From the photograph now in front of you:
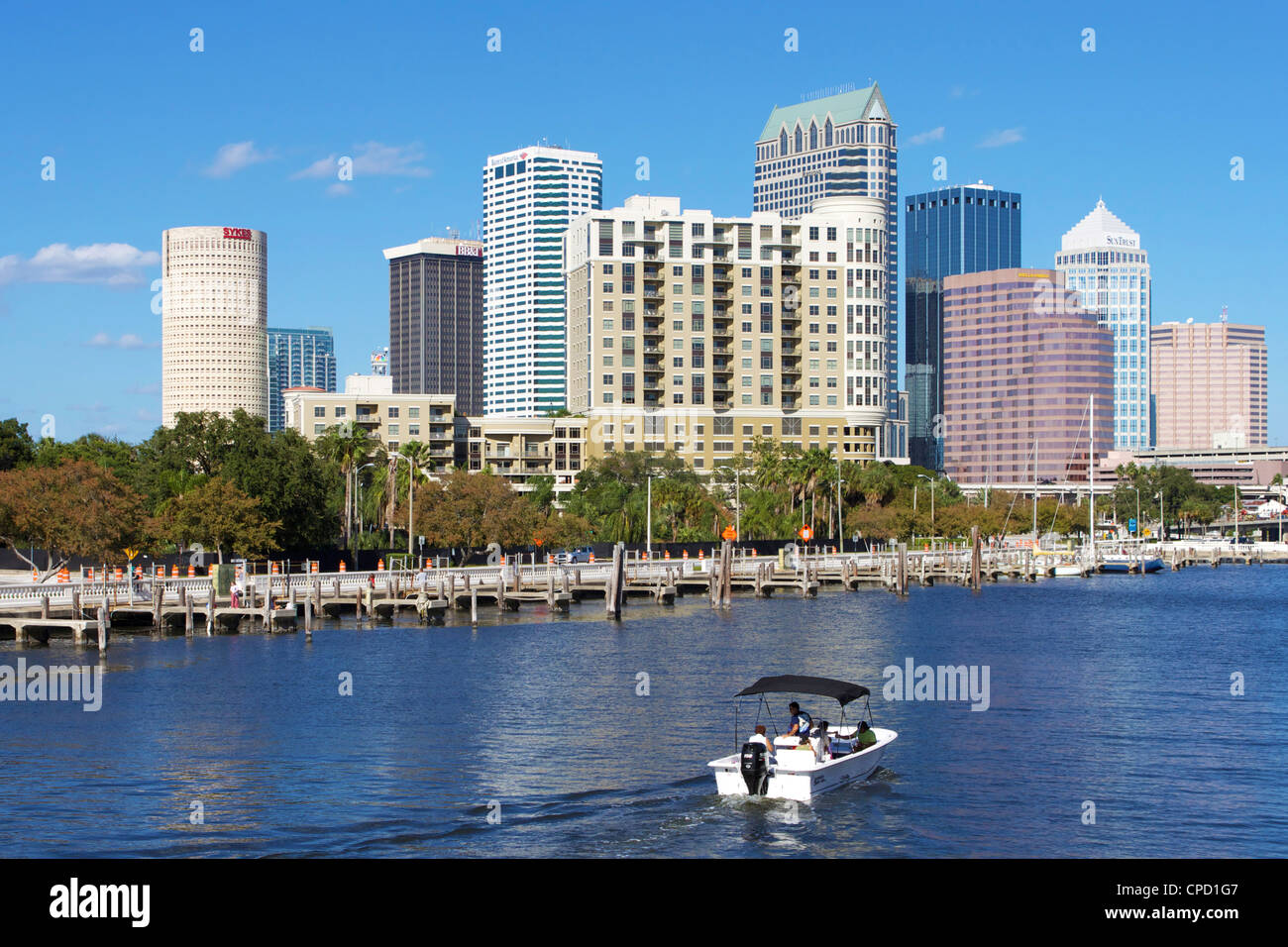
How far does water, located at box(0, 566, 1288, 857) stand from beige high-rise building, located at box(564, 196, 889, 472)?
119478 mm

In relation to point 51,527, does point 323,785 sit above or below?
below

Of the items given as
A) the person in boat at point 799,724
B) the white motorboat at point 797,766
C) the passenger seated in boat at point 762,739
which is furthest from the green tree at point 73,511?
the white motorboat at point 797,766

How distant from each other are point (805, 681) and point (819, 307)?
165305 millimetres

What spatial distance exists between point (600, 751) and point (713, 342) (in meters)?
159

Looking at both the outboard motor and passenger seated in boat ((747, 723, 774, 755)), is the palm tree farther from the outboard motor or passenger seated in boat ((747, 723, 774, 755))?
the outboard motor

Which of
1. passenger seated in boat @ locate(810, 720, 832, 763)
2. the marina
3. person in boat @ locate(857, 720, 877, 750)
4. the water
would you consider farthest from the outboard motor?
the marina

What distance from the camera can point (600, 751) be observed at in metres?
39.7

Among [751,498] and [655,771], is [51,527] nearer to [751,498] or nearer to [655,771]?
[655,771]

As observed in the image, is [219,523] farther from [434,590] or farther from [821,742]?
→ [821,742]

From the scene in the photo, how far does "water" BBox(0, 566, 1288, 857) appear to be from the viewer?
30.4 m

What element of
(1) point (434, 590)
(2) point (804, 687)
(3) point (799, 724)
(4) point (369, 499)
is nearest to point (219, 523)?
(1) point (434, 590)

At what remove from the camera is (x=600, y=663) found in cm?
6072
